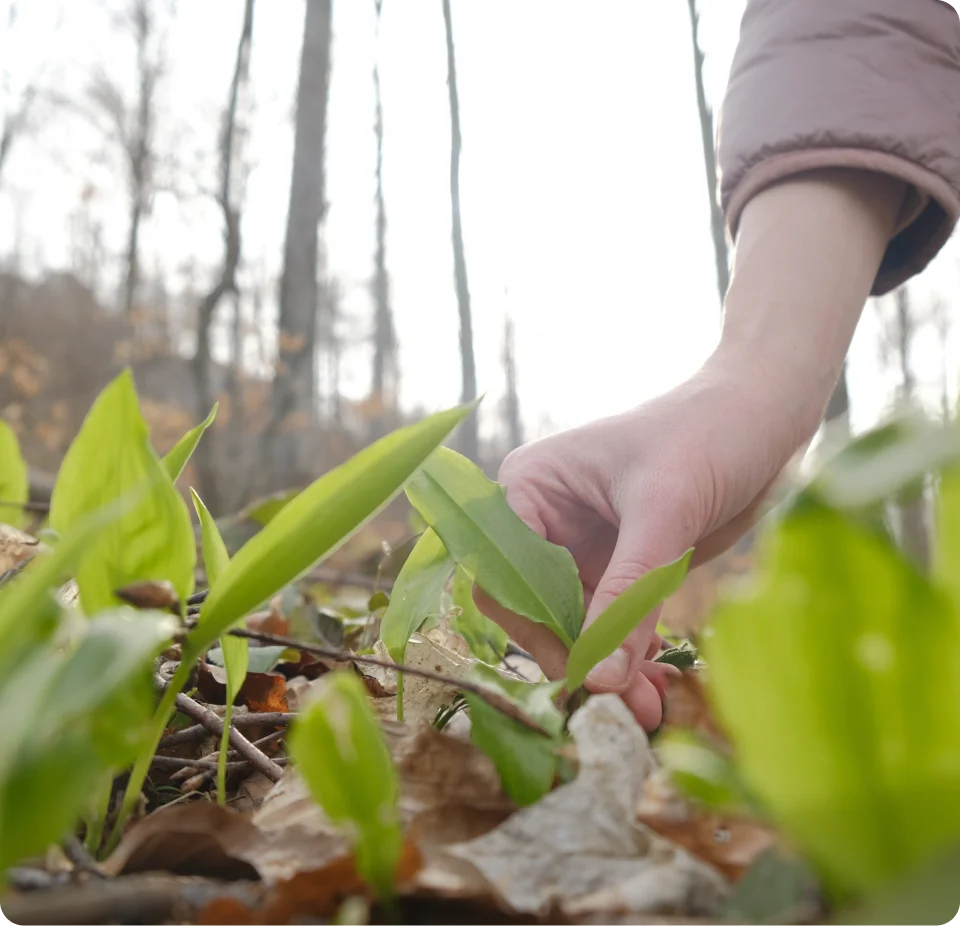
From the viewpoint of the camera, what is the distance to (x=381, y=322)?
13.5m

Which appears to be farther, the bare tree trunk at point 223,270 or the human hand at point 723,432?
the bare tree trunk at point 223,270

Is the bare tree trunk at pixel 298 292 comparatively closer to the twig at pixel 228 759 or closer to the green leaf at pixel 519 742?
the twig at pixel 228 759

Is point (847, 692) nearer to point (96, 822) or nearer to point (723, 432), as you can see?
point (96, 822)

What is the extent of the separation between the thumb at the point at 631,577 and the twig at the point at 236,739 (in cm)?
25

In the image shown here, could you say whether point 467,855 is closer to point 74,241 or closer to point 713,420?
point 713,420

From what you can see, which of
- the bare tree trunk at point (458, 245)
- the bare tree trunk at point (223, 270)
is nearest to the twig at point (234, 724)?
the bare tree trunk at point (223, 270)

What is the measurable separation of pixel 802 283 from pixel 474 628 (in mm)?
671

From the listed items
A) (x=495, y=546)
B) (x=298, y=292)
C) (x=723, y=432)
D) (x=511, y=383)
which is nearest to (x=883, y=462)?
(x=495, y=546)

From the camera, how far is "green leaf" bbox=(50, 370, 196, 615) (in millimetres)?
365

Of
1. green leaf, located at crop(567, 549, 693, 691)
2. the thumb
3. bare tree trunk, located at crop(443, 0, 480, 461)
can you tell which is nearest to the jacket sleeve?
the thumb

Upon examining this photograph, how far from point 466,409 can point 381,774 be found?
207 millimetres

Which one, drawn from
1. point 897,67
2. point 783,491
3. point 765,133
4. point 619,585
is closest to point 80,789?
point 783,491

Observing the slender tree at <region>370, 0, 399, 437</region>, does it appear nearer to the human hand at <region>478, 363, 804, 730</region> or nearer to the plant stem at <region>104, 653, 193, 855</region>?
the human hand at <region>478, 363, 804, 730</region>

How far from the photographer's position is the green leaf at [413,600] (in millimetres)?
623
